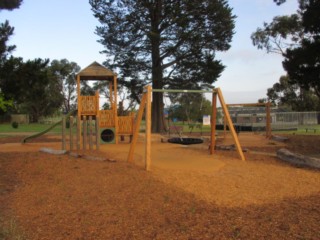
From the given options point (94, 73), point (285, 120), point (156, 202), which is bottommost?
point (156, 202)

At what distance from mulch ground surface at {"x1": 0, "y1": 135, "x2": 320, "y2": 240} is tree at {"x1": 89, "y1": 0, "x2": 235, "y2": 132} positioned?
18.8m

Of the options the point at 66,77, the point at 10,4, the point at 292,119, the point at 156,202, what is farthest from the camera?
the point at 66,77

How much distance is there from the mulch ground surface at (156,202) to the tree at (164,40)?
18809 mm

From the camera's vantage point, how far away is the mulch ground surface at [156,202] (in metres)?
4.55

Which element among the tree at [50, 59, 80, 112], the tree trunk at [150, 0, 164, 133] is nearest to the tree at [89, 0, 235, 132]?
the tree trunk at [150, 0, 164, 133]

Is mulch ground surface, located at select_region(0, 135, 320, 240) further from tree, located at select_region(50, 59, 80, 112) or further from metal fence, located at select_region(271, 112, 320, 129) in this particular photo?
tree, located at select_region(50, 59, 80, 112)

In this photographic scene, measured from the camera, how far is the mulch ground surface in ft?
14.9

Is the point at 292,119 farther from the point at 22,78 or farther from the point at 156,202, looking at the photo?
the point at 156,202

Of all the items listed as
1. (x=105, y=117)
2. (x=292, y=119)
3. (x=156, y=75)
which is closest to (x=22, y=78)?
(x=105, y=117)

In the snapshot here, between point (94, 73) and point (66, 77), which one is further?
point (66, 77)

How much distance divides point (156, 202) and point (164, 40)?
74.1ft

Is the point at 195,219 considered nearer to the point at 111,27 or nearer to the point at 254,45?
the point at 111,27

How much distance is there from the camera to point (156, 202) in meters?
5.84

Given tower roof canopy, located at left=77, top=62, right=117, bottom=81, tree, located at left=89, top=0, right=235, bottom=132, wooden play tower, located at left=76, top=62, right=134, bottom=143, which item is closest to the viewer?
wooden play tower, located at left=76, top=62, right=134, bottom=143
